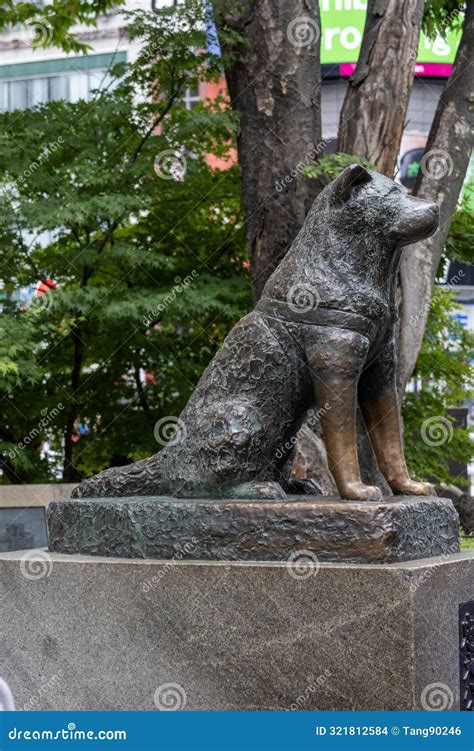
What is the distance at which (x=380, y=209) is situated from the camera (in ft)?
15.0

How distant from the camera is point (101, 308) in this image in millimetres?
10719

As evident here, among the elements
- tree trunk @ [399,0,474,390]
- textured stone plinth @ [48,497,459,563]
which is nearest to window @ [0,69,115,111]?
tree trunk @ [399,0,474,390]

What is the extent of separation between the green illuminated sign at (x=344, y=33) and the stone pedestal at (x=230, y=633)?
2406 centimetres

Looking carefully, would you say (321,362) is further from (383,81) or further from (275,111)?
(275,111)

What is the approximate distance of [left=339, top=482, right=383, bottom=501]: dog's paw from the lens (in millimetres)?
4363

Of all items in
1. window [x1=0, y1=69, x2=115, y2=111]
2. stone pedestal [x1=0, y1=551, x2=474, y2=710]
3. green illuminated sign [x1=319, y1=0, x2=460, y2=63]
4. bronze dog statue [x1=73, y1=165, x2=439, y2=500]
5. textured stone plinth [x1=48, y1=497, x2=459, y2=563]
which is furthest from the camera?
window [x1=0, y1=69, x2=115, y2=111]

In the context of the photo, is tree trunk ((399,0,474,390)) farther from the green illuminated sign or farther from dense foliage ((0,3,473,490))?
the green illuminated sign

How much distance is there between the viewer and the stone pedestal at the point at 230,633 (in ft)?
13.1

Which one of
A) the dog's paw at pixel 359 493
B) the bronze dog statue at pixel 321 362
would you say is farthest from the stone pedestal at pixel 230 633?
the bronze dog statue at pixel 321 362

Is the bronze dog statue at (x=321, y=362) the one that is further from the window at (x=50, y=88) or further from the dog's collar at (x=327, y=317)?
the window at (x=50, y=88)

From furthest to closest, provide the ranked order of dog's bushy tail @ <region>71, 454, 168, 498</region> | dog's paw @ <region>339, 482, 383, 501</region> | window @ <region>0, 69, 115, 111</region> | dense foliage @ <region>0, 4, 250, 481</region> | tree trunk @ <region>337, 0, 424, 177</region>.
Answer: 1. window @ <region>0, 69, 115, 111</region>
2. dense foliage @ <region>0, 4, 250, 481</region>
3. tree trunk @ <region>337, 0, 424, 177</region>
4. dog's bushy tail @ <region>71, 454, 168, 498</region>
5. dog's paw @ <region>339, 482, 383, 501</region>

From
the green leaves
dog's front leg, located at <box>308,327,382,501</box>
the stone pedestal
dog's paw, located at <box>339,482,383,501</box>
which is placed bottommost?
the green leaves

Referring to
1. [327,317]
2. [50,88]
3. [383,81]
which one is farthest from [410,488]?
[50,88]

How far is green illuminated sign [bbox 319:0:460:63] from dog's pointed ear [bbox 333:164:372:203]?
76.5ft
